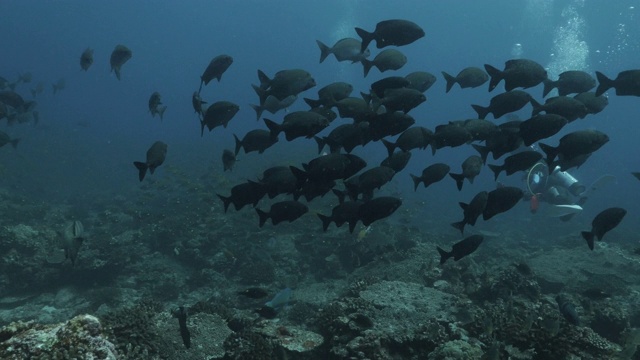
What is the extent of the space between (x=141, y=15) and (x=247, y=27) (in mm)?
37891

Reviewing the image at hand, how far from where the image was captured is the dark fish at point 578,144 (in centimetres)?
545

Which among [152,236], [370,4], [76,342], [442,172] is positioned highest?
[370,4]

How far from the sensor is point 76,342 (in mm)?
3439

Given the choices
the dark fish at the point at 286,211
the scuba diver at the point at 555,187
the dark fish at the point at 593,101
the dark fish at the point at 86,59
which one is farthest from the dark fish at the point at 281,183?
the scuba diver at the point at 555,187

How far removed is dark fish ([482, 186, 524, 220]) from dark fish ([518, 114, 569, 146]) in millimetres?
806

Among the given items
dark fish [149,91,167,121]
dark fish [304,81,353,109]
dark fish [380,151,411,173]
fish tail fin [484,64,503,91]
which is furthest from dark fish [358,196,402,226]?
dark fish [149,91,167,121]

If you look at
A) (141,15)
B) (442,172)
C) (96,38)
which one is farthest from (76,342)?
(96,38)

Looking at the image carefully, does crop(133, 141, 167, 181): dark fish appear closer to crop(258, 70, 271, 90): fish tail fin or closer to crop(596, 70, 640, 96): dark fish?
crop(258, 70, 271, 90): fish tail fin

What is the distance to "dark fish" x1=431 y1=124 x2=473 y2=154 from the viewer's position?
6195mm

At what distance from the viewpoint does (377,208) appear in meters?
5.62

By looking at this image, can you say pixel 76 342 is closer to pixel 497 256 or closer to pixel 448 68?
pixel 497 256

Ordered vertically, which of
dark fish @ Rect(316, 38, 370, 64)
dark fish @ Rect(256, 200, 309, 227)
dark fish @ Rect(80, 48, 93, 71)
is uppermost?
dark fish @ Rect(80, 48, 93, 71)

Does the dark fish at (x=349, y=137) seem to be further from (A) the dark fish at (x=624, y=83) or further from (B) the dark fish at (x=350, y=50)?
(A) the dark fish at (x=624, y=83)

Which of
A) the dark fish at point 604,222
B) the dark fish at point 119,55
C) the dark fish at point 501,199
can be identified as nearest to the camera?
the dark fish at point 501,199
